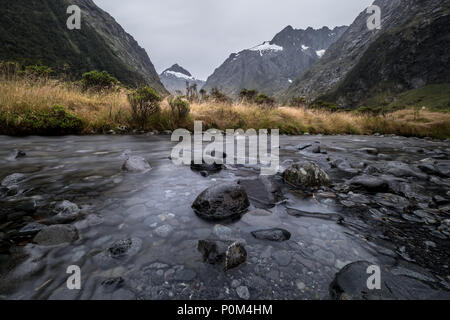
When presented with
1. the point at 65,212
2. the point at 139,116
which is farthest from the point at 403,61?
the point at 65,212

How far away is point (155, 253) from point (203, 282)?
0.43 meters

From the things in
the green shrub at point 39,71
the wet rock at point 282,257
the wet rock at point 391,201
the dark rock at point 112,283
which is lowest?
the wet rock at point 282,257

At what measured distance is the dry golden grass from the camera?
731 centimetres

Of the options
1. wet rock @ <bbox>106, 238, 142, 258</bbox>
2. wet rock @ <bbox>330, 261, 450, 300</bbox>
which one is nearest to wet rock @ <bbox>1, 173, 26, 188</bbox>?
wet rock @ <bbox>106, 238, 142, 258</bbox>

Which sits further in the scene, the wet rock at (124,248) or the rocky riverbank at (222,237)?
the wet rock at (124,248)

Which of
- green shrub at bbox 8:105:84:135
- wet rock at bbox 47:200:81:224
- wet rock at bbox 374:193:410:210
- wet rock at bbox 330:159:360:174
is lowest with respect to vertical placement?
wet rock at bbox 374:193:410:210

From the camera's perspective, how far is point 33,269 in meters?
1.15

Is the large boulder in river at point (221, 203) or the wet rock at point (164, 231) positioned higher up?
the large boulder in river at point (221, 203)

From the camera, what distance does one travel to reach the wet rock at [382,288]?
1044 millimetres

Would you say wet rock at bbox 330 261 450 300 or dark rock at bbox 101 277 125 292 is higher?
dark rock at bbox 101 277 125 292

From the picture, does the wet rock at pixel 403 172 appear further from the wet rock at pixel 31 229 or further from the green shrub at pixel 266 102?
the green shrub at pixel 266 102

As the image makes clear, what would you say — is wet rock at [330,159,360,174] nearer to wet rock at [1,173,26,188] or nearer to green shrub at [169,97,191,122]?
wet rock at [1,173,26,188]

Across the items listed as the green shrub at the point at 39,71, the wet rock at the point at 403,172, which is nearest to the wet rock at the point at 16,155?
the wet rock at the point at 403,172
